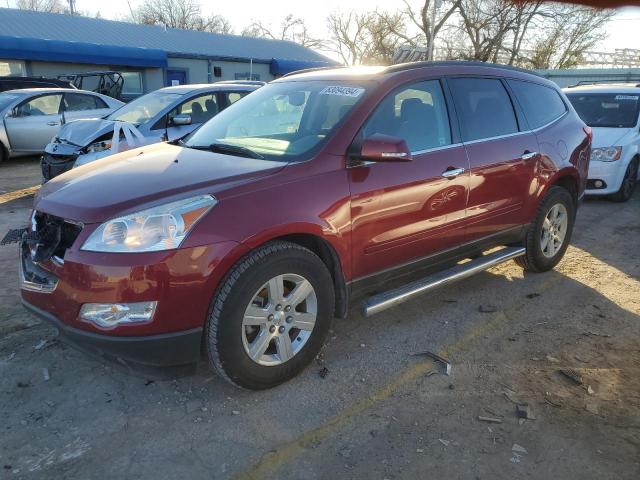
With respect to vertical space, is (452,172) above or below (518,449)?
above

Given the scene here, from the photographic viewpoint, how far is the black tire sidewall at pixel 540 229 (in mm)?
4812

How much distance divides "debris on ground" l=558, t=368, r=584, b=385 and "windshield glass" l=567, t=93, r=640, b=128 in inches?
260

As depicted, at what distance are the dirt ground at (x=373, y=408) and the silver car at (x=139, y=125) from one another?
3.42 m

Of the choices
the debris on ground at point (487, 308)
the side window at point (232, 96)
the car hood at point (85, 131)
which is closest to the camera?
the debris on ground at point (487, 308)

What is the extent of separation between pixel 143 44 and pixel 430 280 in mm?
26762

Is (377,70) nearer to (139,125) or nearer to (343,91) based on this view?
(343,91)

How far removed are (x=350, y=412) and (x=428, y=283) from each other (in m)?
1.24

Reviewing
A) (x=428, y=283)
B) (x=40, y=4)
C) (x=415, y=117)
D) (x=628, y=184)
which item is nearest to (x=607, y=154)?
(x=628, y=184)

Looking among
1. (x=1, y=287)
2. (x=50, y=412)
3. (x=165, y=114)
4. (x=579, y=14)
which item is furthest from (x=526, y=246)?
(x=579, y=14)

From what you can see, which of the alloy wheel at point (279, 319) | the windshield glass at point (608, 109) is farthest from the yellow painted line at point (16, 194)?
the windshield glass at point (608, 109)

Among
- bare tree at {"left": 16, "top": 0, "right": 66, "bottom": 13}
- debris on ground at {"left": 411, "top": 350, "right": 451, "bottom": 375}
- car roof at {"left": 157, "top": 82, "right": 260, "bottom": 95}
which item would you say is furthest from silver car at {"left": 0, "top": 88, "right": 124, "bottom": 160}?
bare tree at {"left": 16, "top": 0, "right": 66, "bottom": 13}

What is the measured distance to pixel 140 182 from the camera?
3.03 metres

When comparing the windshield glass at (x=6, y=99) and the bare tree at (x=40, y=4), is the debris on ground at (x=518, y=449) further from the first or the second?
the bare tree at (x=40, y=4)

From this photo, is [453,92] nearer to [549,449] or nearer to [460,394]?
[460,394]
